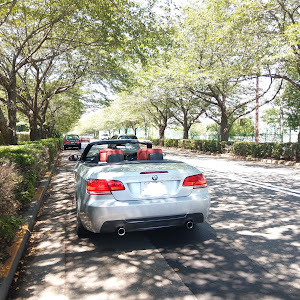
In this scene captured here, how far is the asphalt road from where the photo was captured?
2773 millimetres

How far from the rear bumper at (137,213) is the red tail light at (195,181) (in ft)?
0.67

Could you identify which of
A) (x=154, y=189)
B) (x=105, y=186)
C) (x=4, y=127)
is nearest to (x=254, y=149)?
(x=4, y=127)

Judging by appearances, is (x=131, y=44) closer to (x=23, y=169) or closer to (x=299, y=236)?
(x=23, y=169)

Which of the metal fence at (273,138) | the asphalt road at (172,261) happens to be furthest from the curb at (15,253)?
the metal fence at (273,138)

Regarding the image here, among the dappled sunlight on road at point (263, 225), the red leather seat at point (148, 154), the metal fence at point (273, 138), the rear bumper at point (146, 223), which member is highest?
the metal fence at point (273, 138)

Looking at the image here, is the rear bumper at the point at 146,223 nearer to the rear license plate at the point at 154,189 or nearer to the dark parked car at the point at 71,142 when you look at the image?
the rear license plate at the point at 154,189

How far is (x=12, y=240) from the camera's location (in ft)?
11.9

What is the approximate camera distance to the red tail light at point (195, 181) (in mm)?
3866

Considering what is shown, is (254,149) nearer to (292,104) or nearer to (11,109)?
(292,104)

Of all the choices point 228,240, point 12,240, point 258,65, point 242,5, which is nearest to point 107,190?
point 12,240

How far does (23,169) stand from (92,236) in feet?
7.99

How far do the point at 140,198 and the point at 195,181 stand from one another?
860 mm

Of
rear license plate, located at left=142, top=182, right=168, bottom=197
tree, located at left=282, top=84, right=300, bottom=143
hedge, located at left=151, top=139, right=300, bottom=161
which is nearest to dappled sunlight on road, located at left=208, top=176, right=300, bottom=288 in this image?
rear license plate, located at left=142, top=182, right=168, bottom=197

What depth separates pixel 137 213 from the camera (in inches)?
138
